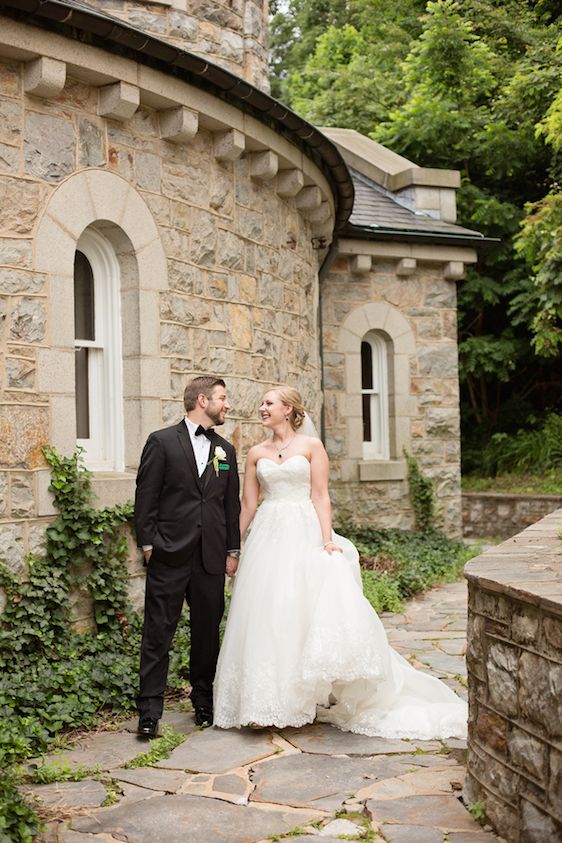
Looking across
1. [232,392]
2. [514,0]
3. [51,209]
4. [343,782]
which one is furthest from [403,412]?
[514,0]

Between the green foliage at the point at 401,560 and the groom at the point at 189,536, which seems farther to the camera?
the green foliage at the point at 401,560

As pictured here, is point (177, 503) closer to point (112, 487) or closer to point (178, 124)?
point (112, 487)

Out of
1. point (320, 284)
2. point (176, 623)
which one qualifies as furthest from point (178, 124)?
point (320, 284)

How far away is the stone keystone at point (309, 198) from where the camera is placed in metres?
8.78

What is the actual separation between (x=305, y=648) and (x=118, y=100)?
12.2 ft

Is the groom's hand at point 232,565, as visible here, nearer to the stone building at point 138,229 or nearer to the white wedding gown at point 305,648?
the white wedding gown at point 305,648

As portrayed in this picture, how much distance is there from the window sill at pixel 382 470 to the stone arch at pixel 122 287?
5906 millimetres

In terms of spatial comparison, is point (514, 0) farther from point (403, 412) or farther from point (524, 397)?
point (403, 412)

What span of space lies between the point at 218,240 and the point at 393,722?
3.95 metres

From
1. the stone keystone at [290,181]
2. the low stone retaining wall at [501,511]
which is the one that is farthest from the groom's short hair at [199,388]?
the low stone retaining wall at [501,511]

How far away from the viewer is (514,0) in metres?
18.6

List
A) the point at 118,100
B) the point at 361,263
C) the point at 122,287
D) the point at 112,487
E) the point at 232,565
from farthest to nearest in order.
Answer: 1. the point at 361,263
2. the point at 122,287
3. the point at 112,487
4. the point at 118,100
5. the point at 232,565

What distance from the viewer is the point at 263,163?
7.69 meters

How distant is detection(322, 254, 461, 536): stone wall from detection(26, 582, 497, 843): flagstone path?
7121mm
